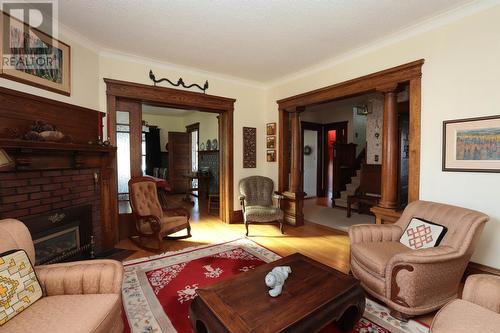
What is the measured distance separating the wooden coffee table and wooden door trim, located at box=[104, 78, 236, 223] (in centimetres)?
281

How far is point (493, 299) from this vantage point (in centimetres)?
133

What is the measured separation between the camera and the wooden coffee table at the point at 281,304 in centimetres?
130

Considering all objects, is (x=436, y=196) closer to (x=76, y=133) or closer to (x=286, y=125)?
(x=286, y=125)

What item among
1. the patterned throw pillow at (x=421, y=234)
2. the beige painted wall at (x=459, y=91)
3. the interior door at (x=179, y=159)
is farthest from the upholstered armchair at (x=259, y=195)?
the interior door at (x=179, y=159)

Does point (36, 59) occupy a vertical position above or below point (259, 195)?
above

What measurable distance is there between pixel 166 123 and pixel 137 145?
4844 millimetres

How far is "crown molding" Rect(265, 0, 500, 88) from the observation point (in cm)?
233

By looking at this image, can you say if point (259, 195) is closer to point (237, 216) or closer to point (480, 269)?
point (237, 216)

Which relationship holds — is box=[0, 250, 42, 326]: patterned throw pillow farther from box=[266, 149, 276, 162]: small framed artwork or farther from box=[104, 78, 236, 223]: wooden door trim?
box=[266, 149, 276, 162]: small framed artwork

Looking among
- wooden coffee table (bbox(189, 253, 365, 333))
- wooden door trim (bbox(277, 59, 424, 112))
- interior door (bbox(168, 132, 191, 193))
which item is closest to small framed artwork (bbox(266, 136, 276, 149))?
wooden door trim (bbox(277, 59, 424, 112))

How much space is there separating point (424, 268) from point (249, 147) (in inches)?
137

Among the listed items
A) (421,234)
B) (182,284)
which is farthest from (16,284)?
(421,234)

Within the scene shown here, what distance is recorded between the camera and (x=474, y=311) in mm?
1282

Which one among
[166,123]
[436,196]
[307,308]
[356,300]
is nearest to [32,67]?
[307,308]
